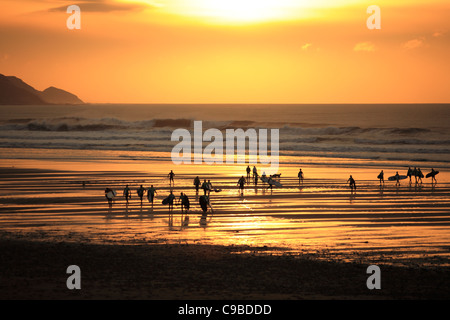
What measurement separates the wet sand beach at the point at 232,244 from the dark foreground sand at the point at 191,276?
3 centimetres

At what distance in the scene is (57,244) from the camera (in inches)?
725

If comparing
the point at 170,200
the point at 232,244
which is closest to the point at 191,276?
the point at 232,244

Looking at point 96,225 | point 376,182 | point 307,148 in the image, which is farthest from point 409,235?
point 307,148

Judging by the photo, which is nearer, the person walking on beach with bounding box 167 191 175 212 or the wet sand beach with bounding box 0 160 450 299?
the wet sand beach with bounding box 0 160 450 299

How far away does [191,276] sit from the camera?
15109mm

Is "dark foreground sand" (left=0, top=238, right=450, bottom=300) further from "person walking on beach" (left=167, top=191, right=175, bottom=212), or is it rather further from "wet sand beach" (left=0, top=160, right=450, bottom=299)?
"person walking on beach" (left=167, top=191, right=175, bottom=212)

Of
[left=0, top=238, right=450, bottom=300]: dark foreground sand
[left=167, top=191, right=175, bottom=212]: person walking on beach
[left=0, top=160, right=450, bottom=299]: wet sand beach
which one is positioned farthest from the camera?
[left=167, top=191, right=175, bottom=212]: person walking on beach

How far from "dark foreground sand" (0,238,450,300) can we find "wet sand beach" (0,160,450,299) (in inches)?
1.1

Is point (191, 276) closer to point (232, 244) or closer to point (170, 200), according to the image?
point (232, 244)

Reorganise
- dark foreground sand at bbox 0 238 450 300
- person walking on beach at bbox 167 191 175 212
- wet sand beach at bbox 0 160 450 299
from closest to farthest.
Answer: dark foreground sand at bbox 0 238 450 300 < wet sand beach at bbox 0 160 450 299 < person walking on beach at bbox 167 191 175 212

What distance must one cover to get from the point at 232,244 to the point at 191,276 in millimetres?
3871

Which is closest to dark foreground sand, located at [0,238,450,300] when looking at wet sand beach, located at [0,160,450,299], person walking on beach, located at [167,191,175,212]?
wet sand beach, located at [0,160,450,299]

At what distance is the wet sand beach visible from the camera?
46.8 feet

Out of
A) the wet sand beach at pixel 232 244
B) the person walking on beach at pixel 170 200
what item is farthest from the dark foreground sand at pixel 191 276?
the person walking on beach at pixel 170 200
